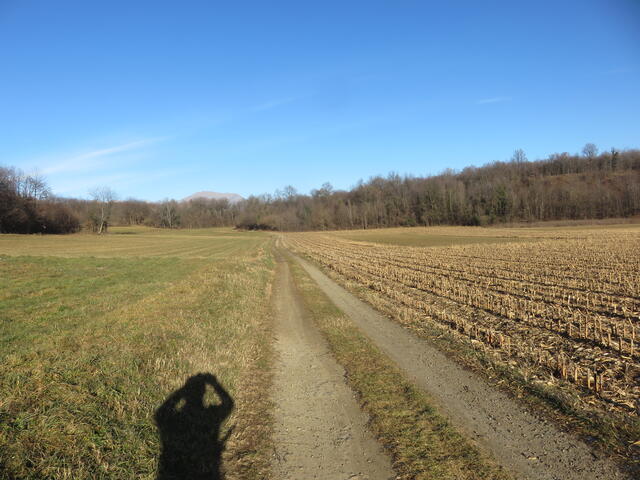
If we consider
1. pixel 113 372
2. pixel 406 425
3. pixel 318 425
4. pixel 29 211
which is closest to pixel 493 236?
pixel 406 425

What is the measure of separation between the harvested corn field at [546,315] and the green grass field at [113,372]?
5.53m

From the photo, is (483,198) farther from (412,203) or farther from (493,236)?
(493,236)

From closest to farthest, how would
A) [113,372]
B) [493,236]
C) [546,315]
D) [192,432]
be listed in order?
[192,432]
[113,372]
[546,315]
[493,236]

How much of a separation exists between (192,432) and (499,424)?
464 cm

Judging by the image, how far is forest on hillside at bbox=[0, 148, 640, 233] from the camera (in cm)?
9469

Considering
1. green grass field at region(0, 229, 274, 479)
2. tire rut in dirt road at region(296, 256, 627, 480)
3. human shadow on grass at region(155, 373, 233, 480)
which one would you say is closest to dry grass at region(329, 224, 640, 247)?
tire rut in dirt road at region(296, 256, 627, 480)

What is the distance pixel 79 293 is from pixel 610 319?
1888cm

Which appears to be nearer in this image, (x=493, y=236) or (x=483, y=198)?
(x=493, y=236)

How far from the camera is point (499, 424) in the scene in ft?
17.3

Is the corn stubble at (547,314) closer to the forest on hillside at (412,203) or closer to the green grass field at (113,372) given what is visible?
the green grass field at (113,372)

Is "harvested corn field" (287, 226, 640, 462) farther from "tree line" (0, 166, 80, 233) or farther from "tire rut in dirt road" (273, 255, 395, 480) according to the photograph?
"tree line" (0, 166, 80, 233)

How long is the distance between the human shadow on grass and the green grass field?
0.14 meters

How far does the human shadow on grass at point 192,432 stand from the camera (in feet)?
14.2

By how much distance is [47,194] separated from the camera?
331ft
